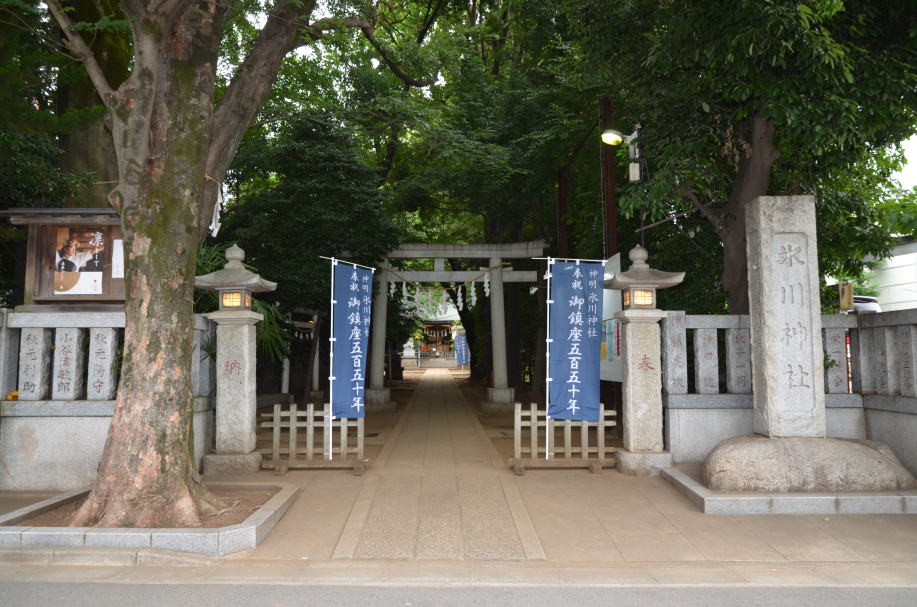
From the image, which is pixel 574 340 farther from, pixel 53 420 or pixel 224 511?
pixel 53 420

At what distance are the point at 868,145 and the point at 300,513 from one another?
28.1ft

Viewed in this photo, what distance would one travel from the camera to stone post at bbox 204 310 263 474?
829 centimetres

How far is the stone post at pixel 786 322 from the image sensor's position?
7367 mm

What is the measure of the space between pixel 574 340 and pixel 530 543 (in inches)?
146

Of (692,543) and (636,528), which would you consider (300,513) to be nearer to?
(636,528)

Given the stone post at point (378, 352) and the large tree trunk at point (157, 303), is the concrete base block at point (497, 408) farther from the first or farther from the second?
the large tree trunk at point (157, 303)

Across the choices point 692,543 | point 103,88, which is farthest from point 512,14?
point 692,543

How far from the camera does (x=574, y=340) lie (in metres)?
8.88

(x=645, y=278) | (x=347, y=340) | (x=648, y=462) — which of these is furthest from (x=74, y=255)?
(x=648, y=462)

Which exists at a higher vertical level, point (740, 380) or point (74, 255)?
point (74, 255)

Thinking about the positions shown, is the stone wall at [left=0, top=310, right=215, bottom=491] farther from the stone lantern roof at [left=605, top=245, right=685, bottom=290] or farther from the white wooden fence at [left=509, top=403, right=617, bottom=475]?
the stone lantern roof at [left=605, top=245, right=685, bottom=290]

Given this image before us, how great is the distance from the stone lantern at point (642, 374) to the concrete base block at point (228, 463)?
5.17 m

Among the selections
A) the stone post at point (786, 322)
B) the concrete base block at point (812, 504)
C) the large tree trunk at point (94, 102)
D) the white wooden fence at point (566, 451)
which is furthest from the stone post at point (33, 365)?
the stone post at point (786, 322)

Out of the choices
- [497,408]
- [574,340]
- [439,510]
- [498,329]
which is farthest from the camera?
[498,329]
